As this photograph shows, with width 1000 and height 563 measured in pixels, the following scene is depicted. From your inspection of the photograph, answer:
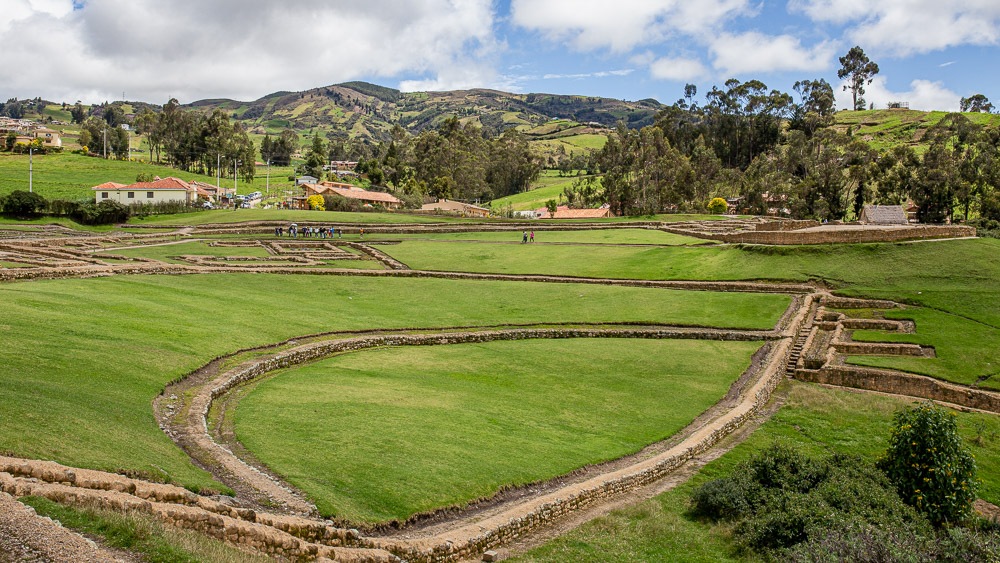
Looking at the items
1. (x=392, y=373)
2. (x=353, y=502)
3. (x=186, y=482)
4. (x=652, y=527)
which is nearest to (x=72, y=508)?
(x=186, y=482)

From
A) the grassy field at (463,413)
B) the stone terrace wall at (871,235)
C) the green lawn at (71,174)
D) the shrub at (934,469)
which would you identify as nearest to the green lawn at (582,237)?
the stone terrace wall at (871,235)

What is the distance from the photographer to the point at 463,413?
66.5 feet

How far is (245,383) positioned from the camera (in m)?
21.9

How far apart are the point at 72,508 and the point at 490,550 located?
705 centimetres

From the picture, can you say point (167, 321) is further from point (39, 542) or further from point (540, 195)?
point (540, 195)

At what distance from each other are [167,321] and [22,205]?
2078 inches

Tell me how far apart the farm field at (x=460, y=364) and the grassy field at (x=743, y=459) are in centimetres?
8

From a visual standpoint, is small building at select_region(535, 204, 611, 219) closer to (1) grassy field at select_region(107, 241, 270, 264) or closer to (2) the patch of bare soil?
(1) grassy field at select_region(107, 241, 270, 264)

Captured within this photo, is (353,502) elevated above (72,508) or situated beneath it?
situated beneath

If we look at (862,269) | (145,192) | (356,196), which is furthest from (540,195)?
(862,269)

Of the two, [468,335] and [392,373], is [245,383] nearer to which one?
[392,373]

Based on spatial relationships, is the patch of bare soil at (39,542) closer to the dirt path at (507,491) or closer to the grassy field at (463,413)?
the dirt path at (507,491)

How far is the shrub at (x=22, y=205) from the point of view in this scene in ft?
219

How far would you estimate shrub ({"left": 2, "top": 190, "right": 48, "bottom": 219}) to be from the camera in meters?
66.8
